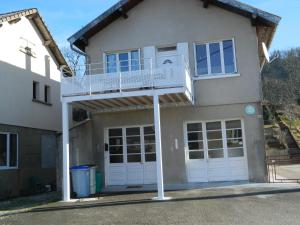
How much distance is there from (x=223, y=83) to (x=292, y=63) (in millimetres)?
35704

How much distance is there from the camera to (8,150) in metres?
17.1

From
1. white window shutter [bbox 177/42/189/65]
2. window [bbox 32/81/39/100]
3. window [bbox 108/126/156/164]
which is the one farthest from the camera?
window [bbox 32/81/39/100]

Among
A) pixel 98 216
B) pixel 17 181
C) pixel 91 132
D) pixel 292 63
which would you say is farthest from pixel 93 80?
pixel 292 63

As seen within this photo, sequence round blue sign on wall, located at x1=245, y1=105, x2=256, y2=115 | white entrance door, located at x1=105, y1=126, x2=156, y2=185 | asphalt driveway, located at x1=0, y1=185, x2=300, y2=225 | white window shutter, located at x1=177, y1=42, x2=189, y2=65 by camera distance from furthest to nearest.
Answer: white entrance door, located at x1=105, y1=126, x2=156, y2=185
white window shutter, located at x1=177, y1=42, x2=189, y2=65
round blue sign on wall, located at x1=245, y1=105, x2=256, y2=115
asphalt driveway, located at x1=0, y1=185, x2=300, y2=225

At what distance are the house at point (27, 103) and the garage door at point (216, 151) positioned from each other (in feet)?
23.7

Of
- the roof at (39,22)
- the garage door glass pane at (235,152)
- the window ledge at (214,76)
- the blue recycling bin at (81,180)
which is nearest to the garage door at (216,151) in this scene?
the garage door glass pane at (235,152)

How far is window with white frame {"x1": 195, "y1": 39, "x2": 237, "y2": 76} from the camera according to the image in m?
16.2

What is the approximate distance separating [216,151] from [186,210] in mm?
5889

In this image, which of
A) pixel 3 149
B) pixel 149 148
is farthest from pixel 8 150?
pixel 149 148

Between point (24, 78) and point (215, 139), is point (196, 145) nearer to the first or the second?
point (215, 139)

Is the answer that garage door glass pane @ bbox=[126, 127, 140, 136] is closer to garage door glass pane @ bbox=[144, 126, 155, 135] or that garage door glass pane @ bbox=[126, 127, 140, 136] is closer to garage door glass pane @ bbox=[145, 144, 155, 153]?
garage door glass pane @ bbox=[144, 126, 155, 135]

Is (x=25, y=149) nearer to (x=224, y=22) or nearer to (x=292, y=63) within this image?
(x=224, y=22)

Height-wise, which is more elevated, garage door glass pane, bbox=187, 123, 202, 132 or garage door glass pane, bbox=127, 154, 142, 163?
garage door glass pane, bbox=187, 123, 202, 132

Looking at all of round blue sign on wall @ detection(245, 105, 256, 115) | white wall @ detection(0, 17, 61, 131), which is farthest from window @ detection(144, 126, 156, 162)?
white wall @ detection(0, 17, 61, 131)
